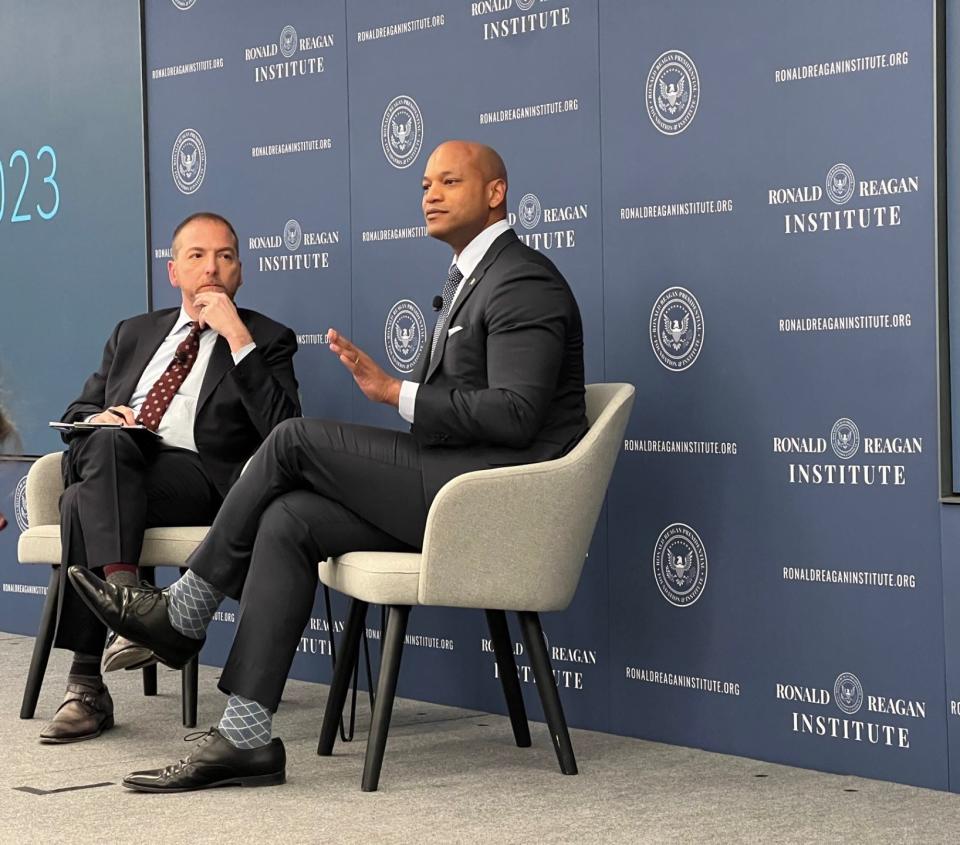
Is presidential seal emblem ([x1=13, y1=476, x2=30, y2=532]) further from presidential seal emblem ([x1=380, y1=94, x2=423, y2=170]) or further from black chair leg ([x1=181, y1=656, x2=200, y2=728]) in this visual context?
presidential seal emblem ([x1=380, y1=94, x2=423, y2=170])

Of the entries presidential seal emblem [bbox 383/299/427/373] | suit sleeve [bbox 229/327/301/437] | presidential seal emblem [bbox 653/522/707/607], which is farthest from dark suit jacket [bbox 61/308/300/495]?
presidential seal emblem [bbox 653/522/707/607]

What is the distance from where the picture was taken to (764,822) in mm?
3092

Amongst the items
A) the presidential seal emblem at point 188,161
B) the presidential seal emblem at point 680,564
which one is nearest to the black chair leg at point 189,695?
the presidential seal emblem at point 680,564

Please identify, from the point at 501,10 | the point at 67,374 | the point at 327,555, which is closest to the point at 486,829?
the point at 327,555

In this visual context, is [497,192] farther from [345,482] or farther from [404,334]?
[404,334]

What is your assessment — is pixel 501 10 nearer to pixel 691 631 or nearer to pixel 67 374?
pixel 691 631

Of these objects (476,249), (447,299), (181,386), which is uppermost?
(476,249)

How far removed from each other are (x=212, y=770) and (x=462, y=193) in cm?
145

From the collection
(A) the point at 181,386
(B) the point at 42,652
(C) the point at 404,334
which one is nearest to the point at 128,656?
(B) the point at 42,652

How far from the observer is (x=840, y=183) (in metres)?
3.49

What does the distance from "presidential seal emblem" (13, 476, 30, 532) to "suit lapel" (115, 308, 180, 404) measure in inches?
63.3

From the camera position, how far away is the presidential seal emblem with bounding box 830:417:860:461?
3486 millimetres

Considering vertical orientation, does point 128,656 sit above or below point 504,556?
below

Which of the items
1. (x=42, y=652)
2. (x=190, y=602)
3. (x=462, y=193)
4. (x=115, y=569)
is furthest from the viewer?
(x=42, y=652)
